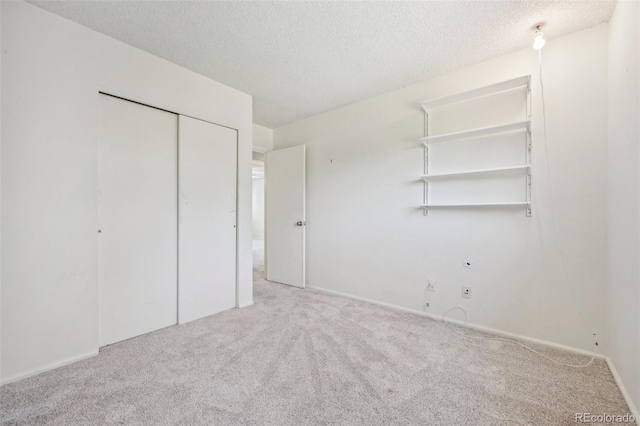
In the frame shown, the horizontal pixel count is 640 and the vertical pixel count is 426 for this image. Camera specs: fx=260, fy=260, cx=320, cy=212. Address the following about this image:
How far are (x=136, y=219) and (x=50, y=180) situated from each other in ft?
1.95

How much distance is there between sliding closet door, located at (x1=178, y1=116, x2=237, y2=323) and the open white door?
1031mm

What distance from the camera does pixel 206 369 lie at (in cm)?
178

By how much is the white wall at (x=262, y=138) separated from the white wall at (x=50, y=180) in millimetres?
1908

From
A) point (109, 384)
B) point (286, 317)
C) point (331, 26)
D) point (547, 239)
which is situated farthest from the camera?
point (286, 317)

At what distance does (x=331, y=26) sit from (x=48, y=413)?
2.95 metres

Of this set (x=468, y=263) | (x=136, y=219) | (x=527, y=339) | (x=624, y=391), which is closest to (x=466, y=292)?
(x=468, y=263)

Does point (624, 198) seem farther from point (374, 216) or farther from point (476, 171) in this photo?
point (374, 216)

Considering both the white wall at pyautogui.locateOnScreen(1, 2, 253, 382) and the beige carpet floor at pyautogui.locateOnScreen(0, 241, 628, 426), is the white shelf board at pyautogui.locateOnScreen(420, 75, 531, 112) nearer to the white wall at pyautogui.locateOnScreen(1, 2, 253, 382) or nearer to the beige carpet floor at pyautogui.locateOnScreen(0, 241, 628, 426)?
the beige carpet floor at pyautogui.locateOnScreen(0, 241, 628, 426)

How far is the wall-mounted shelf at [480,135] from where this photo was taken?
217cm

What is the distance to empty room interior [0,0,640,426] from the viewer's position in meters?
1.56

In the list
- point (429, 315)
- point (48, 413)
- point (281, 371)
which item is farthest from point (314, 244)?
point (48, 413)

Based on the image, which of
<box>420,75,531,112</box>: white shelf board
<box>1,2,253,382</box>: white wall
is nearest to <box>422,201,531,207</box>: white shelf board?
<box>420,75,531,112</box>: white shelf board

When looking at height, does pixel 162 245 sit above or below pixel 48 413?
above

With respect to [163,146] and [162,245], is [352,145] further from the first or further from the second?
[162,245]
